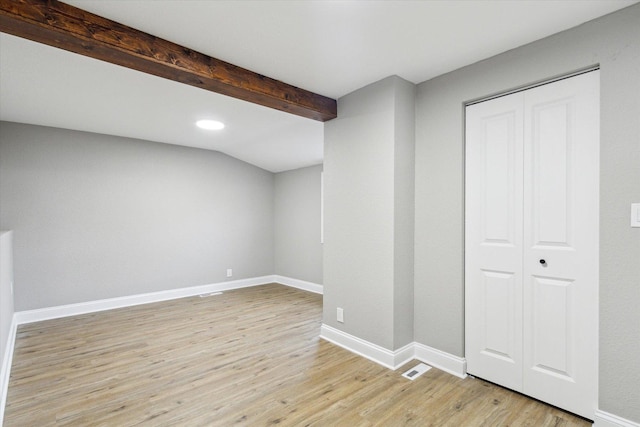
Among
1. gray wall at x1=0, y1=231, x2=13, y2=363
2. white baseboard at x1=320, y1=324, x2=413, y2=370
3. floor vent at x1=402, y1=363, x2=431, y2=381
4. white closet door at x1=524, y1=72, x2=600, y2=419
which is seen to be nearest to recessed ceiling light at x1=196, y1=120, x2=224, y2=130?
gray wall at x1=0, y1=231, x2=13, y2=363

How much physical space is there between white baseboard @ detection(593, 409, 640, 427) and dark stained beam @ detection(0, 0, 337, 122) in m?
3.06

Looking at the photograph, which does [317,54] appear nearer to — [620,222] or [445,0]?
[445,0]

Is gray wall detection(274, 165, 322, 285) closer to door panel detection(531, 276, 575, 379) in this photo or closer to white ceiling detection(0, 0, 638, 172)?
white ceiling detection(0, 0, 638, 172)

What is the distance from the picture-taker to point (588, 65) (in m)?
1.92

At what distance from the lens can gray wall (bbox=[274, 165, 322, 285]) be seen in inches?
215

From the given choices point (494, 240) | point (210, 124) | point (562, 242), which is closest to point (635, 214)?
point (562, 242)

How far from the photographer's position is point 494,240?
2393mm

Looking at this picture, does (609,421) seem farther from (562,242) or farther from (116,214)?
(116,214)

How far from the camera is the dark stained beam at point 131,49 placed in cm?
168

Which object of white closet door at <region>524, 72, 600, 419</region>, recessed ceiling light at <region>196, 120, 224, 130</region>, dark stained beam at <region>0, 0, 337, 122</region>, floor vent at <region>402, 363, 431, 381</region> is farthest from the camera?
recessed ceiling light at <region>196, 120, 224, 130</region>

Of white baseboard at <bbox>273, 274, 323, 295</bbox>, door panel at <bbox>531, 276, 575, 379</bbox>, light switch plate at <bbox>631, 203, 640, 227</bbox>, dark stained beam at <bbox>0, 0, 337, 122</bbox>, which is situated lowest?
white baseboard at <bbox>273, 274, 323, 295</bbox>

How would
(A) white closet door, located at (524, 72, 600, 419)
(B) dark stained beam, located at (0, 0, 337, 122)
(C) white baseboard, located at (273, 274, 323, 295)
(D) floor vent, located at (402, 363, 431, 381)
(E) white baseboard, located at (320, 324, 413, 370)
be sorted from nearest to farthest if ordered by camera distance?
(B) dark stained beam, located at (0, 0, 337, 122) < (A) white closet door, located at (524, 72, 600, 419) < (D) floor vent, located at (402, 363, 431, 381) < (E) white baseboard, located at (320, 324, 413, 370) < (C) white baseboard, located at (273, 274, 323, 295)

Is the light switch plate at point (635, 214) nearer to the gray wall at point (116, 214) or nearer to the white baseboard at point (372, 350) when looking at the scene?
the white baseboard at point (372, 350)

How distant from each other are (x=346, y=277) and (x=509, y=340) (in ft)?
4.60
